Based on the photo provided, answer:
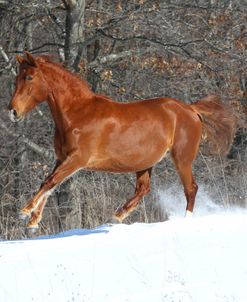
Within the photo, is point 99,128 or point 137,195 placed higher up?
point 99,128

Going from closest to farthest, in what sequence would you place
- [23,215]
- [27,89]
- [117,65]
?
1. [23,215]
2. [27,89]
3. [117,65]

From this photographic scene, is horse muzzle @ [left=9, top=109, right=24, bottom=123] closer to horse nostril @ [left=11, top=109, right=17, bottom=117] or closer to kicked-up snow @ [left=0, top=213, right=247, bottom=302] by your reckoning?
horse nostril @ [left=11, top=109, right=17, bottom=117]

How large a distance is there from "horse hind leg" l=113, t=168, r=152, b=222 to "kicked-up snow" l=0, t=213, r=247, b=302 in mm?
1758

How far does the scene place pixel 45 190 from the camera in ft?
24.5

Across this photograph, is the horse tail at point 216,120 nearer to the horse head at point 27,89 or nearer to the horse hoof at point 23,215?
the horse head at point 27,89

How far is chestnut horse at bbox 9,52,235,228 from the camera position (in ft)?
25.1

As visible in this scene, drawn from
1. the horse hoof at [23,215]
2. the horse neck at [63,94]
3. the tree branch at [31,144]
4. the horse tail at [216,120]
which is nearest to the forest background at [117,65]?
the tree branch at [31,144]

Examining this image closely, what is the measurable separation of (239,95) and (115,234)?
8.37m

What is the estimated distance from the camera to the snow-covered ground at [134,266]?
524 centimetres

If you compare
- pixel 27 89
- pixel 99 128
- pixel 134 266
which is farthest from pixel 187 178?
pixel 134 266

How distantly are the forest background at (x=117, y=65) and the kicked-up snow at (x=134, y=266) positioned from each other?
5.27 m

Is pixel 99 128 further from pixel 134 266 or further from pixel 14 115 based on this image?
pixel 134 266

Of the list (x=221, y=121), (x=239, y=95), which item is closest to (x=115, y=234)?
(x=221, y=121)

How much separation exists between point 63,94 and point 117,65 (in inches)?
213
